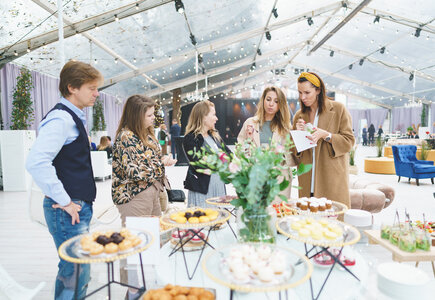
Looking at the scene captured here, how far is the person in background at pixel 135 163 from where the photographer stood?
1937mm

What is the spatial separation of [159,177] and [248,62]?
13254mm

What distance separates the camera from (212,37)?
357 inches

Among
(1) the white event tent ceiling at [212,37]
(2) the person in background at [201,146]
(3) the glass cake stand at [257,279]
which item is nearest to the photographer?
(3) the glass cake stand at [257,279]

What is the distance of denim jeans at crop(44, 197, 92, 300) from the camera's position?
1.48m

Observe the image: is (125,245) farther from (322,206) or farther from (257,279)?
(322,206)

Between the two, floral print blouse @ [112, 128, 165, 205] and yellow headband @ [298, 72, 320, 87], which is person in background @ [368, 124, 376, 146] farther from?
floral print blouse @ [112, 128, 165, 205]

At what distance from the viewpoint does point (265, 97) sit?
2.44 m

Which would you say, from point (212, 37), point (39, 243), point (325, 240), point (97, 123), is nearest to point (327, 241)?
point (325, 240)

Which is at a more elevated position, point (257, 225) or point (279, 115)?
point (279, 115)

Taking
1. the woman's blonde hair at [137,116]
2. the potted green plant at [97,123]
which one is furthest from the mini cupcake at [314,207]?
the potted green plant at [97,123]

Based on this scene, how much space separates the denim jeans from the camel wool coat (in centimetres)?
149

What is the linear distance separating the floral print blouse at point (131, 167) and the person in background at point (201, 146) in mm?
427

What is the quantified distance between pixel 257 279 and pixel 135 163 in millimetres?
1205

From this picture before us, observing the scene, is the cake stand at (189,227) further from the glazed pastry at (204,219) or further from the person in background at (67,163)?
the person in background at (67,163)
